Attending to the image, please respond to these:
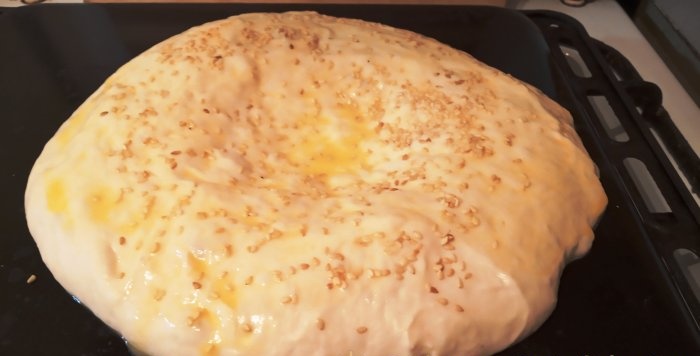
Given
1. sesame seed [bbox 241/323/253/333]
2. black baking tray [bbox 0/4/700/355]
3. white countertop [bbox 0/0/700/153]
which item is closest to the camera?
sesame seed [bbox 241/323/253/333]

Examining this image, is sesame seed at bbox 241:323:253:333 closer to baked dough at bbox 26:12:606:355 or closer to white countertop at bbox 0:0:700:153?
baked dough at bbox 26:12:606:355

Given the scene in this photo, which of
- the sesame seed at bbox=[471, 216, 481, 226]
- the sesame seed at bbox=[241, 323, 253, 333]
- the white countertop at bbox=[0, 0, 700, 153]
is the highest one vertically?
the sesame seed at bbox=[471, 216, 481, 226]

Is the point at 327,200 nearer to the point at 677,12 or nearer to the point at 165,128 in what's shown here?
the point at 165,128

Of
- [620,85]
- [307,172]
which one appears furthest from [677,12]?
[307,172]

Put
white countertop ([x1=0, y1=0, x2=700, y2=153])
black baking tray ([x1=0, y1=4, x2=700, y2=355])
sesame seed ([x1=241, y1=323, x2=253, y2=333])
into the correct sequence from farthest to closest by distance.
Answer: white countertop ([x1=0, y1=0, x2=700, y2=153]) < black baking tray ([x1=0, y1=4, x2=700, y2=355]) < sesame seed ([x1=241, y1=323, x2=253, y2=333])

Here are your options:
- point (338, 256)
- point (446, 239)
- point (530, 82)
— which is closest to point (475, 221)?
point (446, 239)

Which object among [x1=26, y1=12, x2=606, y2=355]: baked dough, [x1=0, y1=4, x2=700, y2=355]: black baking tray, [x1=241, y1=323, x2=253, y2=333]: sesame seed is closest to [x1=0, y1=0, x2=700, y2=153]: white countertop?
[x1=0, y1=4, x2=700, y2=355]: black baking tray

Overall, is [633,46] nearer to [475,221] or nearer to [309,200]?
[475,221]
